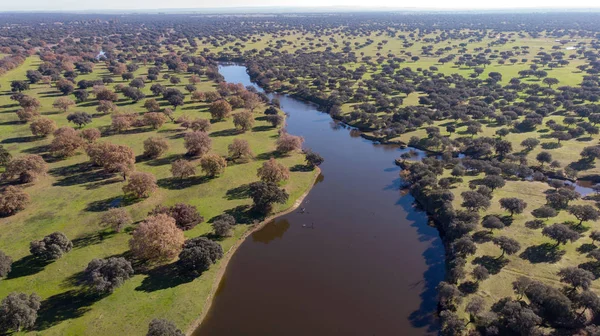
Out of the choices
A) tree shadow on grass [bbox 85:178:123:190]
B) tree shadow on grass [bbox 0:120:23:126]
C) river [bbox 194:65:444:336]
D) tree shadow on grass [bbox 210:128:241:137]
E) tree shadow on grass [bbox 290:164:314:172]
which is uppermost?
tree shadow on grass [bbox 0:120:23:126]

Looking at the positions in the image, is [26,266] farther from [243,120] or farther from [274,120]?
[274,120]

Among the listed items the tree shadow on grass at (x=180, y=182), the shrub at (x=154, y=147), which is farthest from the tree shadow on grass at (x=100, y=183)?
the shrub at (x=154, y=147)

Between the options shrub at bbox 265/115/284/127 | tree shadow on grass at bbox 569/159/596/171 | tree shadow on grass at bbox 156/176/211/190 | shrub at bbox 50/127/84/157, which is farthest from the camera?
shrub at bbox 265/115/284/127

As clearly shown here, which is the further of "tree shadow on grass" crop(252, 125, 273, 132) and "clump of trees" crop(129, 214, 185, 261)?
"tree shadow on grass" crop(252, 125, 273, 132)

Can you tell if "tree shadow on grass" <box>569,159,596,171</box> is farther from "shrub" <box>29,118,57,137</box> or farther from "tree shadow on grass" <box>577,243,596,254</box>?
"shrub" <box>29,118,57,137</box>

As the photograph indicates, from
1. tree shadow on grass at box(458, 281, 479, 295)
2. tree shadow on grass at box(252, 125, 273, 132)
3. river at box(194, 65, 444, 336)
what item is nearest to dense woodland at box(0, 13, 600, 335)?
tree shadow on grass at box(458, 281, 479, 295)

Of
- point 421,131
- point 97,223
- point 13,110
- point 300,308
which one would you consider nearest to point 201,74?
point 13,110

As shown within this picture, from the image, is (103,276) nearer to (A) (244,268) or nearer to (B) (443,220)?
(A) (244,268)

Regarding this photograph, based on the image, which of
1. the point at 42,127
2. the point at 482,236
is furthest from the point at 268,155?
the point at 42,127
